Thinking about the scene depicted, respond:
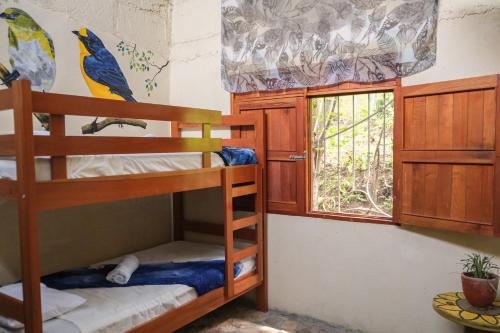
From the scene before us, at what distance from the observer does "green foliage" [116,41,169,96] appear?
3.17 meters

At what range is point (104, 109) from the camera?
1845 millimetres

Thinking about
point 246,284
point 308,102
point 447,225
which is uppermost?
point 308,102

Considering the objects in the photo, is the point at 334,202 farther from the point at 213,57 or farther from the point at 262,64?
the point at 213,57

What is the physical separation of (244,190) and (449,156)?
134 centimetres

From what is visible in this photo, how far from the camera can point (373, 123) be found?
3.28 metres

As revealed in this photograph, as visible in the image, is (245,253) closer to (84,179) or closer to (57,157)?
(84,179)

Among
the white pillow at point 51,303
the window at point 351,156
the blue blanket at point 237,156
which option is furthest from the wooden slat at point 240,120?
the white pillow at point 51,303

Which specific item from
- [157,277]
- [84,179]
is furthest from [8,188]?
[157,277]

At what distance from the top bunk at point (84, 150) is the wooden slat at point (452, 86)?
124cm

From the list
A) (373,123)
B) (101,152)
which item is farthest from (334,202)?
(101,152)

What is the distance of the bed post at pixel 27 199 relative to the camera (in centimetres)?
151

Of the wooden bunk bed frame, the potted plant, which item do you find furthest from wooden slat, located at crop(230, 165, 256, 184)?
the potted plant

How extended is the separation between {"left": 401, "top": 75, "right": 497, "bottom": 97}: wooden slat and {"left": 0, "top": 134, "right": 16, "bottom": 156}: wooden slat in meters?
2.09

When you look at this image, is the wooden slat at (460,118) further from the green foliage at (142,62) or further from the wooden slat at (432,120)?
the green foliage at (142,62)
